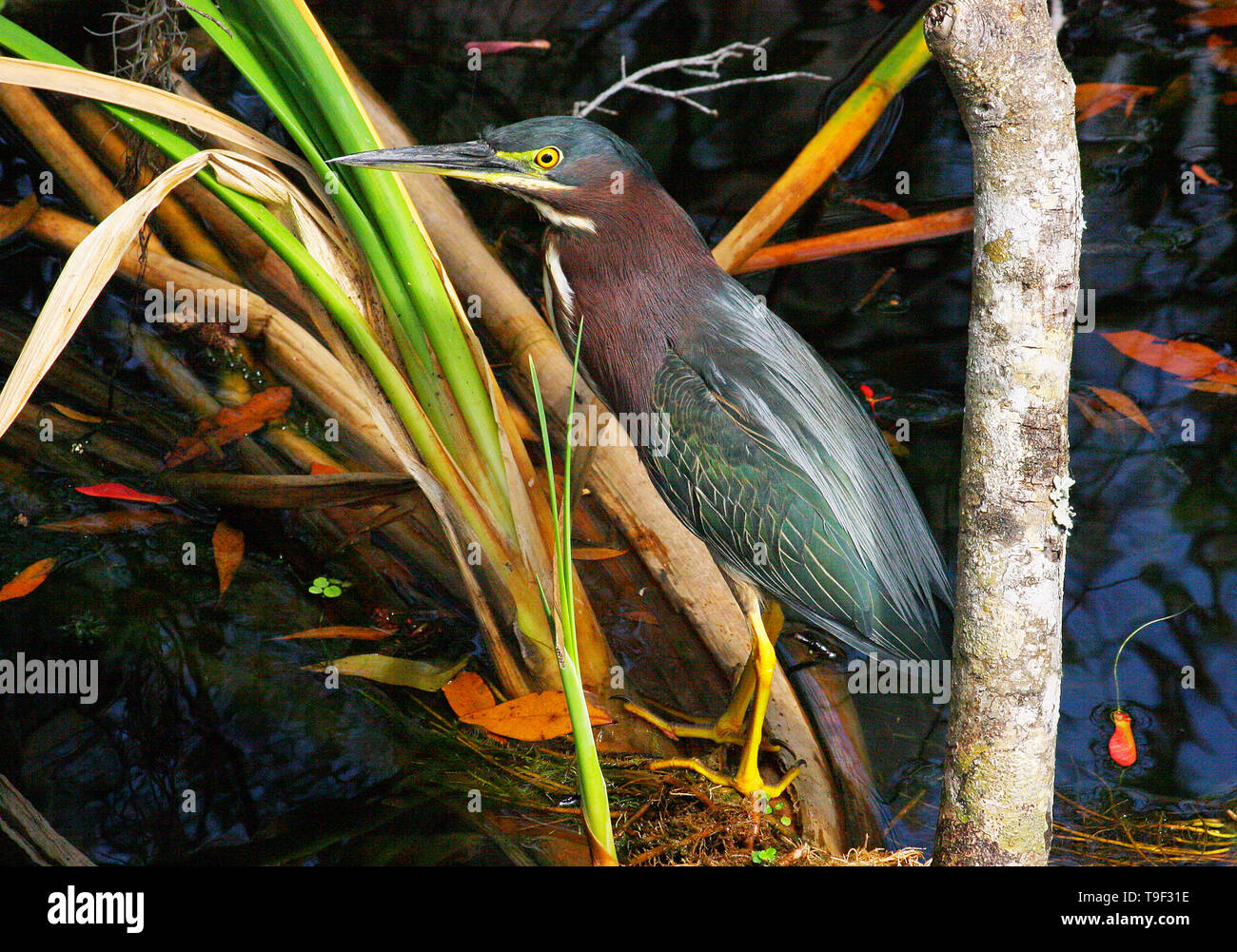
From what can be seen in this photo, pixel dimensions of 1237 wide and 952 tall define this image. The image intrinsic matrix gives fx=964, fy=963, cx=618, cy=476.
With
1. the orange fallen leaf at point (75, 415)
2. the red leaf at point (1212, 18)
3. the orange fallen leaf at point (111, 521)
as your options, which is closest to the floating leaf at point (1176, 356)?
the red leaf at point (1212, 18)

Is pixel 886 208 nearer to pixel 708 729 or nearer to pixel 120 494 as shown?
pixel 708 729

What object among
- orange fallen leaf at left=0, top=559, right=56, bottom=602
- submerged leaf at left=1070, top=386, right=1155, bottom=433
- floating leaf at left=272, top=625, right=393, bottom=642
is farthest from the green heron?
orange fallen leaf at left=0, top=559, right=56, bottom=602

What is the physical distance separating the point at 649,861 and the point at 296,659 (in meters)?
0.73

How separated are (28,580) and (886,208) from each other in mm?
2091

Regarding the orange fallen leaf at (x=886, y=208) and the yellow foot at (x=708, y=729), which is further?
the orange fallen leaf at (x=886, y=208)

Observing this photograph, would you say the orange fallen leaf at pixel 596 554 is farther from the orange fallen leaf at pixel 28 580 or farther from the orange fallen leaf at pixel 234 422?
the orange fallen leaf at pixel 28 580

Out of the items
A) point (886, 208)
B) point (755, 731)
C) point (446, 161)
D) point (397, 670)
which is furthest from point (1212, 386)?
point (397, 670)

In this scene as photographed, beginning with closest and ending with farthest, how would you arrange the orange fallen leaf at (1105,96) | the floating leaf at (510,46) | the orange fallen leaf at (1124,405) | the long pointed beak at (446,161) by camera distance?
the long pointed beak at (446,161), the orange fallen leaf at (1124,405), the orange fallen leaf at (1105,96), the floating leaf at (510,46)

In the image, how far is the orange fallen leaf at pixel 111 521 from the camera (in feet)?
6.27

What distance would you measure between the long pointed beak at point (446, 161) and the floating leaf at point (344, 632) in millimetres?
851

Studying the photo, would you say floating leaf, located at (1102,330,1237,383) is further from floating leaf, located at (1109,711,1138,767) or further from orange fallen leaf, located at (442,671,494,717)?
orange fallen leaf, located at (442,671,494,717)

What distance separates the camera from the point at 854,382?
2.23m

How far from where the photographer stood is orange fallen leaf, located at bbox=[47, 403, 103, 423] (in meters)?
2.12

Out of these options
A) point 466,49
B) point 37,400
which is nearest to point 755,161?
point 466,49
